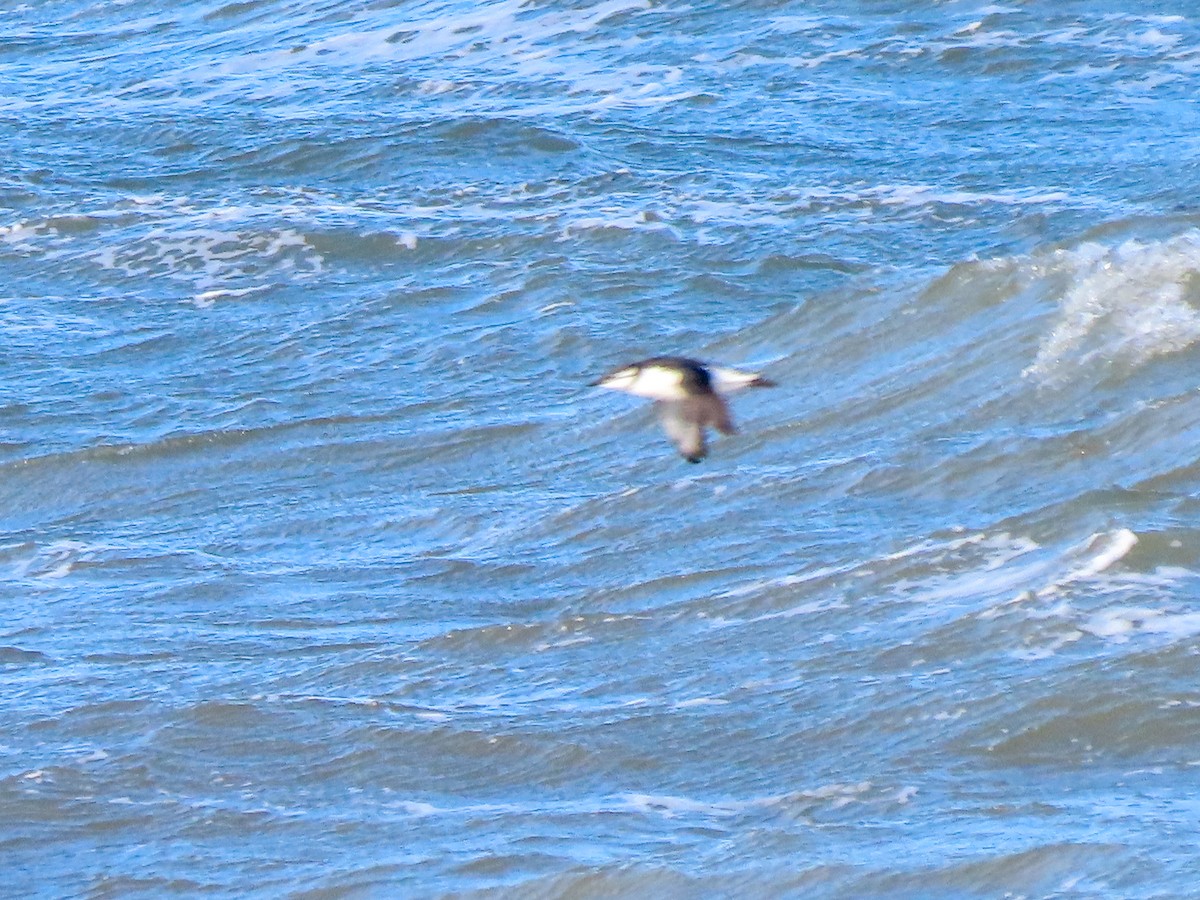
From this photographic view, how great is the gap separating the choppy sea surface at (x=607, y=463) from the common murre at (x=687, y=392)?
101 centimetres

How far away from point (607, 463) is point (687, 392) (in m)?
2.85

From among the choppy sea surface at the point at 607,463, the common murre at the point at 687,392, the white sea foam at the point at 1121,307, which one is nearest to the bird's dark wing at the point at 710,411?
the common murre at the point at 687,392

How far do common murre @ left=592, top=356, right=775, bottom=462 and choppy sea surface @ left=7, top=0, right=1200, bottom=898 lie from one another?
3.32 ft

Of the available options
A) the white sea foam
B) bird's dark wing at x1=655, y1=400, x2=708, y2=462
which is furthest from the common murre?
the white sea foam

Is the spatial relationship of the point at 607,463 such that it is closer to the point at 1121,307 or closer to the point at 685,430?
the point at 1121,307

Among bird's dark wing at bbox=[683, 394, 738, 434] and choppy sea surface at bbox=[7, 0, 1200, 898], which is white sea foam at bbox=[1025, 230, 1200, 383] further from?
bird's dark wing at bbox=[683, 394, 738, 434]

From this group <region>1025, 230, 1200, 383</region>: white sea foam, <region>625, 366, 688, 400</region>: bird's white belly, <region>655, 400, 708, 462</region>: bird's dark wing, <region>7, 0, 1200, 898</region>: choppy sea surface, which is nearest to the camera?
<region>655, 400, 708, 462</region>: bird's dark wing

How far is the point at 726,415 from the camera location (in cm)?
488

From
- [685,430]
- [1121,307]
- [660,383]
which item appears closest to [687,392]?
[660,383]

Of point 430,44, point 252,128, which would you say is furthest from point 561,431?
point 430,44

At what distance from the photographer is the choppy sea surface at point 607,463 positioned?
212 inches

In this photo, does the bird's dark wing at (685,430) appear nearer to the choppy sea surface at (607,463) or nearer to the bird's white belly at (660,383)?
the bird's white belly at (660,383)

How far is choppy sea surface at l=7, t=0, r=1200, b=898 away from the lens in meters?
5.39

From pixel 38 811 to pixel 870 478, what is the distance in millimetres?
3147
